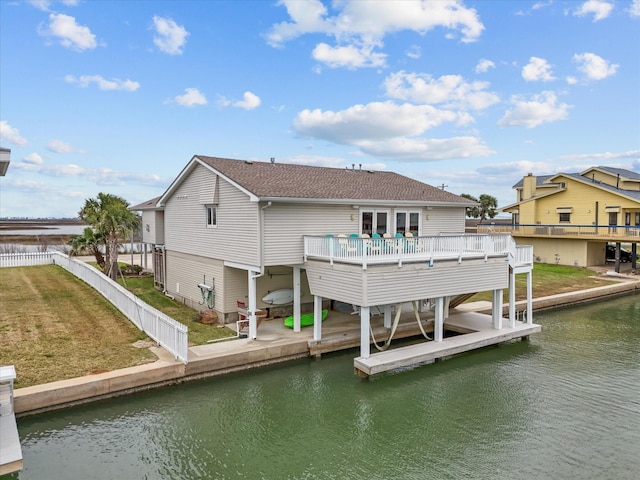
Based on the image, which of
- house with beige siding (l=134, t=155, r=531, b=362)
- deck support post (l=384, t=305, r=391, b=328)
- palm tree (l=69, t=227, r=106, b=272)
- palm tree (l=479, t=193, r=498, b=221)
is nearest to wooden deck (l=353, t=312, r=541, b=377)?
house with beige siding (l=134, t=155, r=531, b=362)

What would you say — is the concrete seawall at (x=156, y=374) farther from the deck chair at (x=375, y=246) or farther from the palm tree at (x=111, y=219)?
the palm tree at (x=111, y=219)

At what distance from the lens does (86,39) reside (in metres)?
20.2

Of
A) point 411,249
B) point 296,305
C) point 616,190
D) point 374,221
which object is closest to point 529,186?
point 616,190

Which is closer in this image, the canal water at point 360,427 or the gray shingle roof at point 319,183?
the canal water at point 360,427

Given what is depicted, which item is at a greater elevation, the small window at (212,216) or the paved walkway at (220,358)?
the small window at (212,216)

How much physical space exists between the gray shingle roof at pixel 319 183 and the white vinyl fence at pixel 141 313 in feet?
15.1

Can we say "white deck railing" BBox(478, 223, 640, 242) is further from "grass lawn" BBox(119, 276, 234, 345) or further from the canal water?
"grass lawn" BBox(119, 276, 234, 345)

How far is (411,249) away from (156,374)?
808 centimetres

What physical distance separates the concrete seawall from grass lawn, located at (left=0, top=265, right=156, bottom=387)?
523mm

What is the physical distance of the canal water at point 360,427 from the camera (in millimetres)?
7559

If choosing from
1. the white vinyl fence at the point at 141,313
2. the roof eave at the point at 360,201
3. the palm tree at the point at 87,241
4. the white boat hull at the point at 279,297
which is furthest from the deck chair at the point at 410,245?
the palm tree at the point at 87,241

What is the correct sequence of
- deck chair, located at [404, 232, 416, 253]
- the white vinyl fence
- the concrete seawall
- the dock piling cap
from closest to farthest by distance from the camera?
the dock piling cap < the concrete seawall < the white vinyl fence < deck chair, located at [404, 232, 416, 253]

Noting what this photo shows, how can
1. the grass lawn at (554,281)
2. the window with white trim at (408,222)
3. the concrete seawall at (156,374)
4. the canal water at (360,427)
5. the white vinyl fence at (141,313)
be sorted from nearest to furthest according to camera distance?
the canal water at (360,427)
the concrete seawall at (156,374)
the white vinyl fence at (141,313)
the window with white trim at (408,222)
the grass lawn at (554,281)

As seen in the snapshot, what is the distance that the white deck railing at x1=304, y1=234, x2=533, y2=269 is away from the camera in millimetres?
12227
